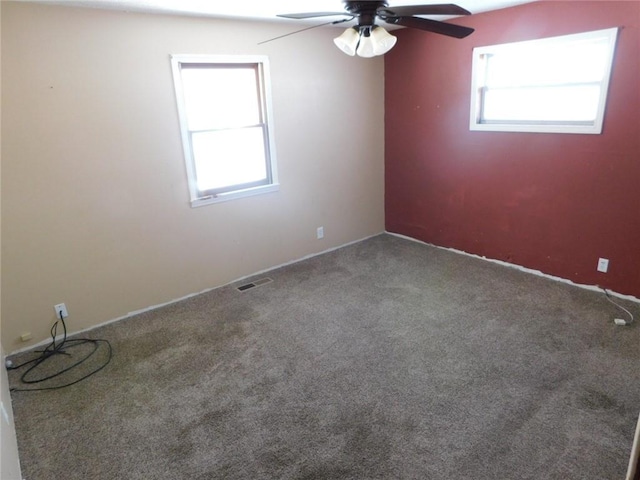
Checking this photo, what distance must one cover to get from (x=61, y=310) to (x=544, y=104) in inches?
172

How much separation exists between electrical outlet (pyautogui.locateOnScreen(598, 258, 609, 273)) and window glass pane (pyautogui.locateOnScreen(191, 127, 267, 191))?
10.2 feet

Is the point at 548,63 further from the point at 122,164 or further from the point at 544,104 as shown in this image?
the point at 122,164

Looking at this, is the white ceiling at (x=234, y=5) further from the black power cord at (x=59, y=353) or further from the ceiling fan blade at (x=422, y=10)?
the black power cord at (x=59, y=353)

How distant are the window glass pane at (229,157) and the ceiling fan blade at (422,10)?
2012 millimetres

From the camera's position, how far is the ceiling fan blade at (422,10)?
6.81 feet

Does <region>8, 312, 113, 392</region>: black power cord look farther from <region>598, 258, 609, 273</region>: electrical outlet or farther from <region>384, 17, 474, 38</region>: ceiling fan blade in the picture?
<region>598, 258, 609, 273</region>: electrical outlet

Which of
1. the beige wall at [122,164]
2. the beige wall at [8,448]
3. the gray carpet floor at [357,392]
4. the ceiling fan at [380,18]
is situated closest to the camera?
the beige wall at [8,448]

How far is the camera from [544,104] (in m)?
3.58

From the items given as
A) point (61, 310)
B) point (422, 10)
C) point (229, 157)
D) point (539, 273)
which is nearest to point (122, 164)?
point (229, 157)

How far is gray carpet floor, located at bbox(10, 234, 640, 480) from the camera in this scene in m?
1.99

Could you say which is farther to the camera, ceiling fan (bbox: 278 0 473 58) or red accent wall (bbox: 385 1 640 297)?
red accent wall (bbox: 385 1 640 297)

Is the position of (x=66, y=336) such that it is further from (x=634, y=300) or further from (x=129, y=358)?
(x=634, y=300)

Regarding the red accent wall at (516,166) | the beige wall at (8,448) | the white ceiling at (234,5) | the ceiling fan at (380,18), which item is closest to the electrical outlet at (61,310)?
the beige wall at (8,448)

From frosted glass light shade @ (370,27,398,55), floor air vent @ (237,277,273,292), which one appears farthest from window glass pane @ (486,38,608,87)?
floor air vent @ (237,277,273,292)
